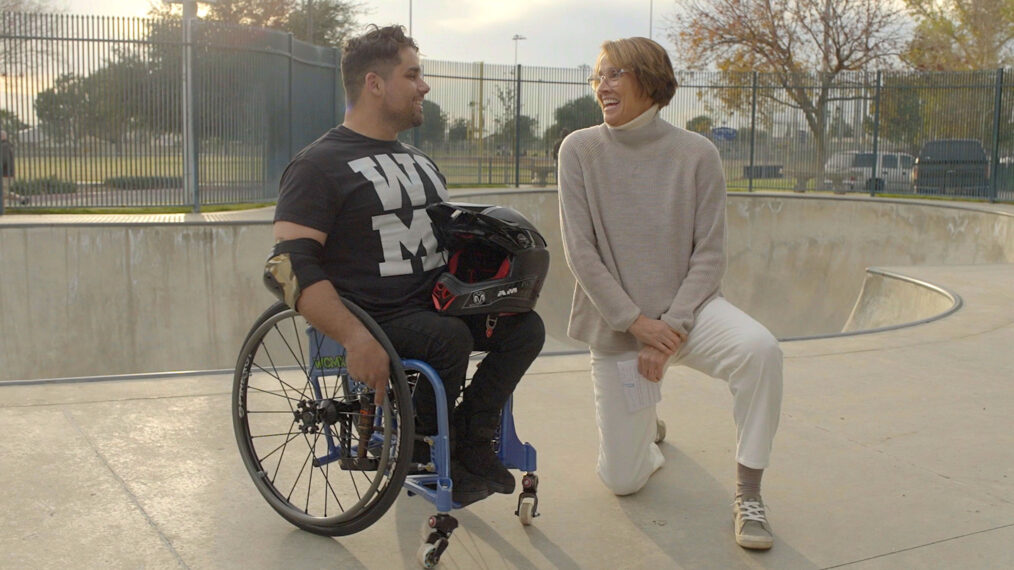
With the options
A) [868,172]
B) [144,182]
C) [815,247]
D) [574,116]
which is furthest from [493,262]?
[868,172]

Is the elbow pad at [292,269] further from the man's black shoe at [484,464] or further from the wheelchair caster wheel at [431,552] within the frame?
the wheelchair caster wheel at [431,552]

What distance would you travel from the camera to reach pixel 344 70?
3.40 m

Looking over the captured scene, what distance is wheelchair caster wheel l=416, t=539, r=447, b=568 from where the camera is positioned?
3.16m

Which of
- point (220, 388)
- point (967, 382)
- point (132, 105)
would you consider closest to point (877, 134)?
point (132, 105)

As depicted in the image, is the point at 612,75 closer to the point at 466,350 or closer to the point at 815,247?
the point at 466,350

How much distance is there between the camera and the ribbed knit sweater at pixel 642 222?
374 centimetres

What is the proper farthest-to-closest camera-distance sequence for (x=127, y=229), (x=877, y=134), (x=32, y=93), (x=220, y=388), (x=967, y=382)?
(x=877, y=134)
(x=32, y=93)
(x=127, y=229)
(x=967, y=382)
(x=220, y=388)

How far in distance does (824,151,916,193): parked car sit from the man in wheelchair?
17.4m

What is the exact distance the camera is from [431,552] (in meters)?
3.16

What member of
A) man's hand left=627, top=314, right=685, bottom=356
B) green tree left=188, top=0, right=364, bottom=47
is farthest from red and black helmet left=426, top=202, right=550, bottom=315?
green tree left=188, top=0, right=364, bottom=47

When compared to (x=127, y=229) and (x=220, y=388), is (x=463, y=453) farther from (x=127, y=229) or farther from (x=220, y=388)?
(x=127, y=229)

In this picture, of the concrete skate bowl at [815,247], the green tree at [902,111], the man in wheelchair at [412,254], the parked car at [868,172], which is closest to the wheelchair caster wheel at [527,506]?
the man in wheelchair at [412,254]

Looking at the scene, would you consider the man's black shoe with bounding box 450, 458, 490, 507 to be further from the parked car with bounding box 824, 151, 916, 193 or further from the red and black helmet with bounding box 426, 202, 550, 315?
the parked car with bounding box 824, 151, 916, 193

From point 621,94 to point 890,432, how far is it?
2.19m
